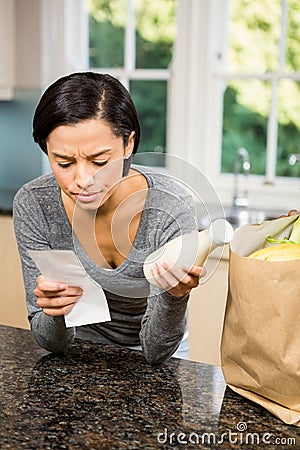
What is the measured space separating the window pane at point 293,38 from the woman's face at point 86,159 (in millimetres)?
1849

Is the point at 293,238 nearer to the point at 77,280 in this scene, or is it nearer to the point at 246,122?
the point at 77,280

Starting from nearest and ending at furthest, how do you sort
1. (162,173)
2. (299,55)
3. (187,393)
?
(187,393), (162,173), (299,55)

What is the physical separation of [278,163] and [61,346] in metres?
1.95

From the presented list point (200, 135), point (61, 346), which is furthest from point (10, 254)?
point (61, 346)

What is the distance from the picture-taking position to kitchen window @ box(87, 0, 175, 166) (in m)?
3.19

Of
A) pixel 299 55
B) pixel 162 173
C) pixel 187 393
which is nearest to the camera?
pixel 187 393

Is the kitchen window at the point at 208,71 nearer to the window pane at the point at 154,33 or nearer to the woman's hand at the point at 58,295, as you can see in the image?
the window pane at the point at 154,33

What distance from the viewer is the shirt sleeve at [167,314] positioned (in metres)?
1.20

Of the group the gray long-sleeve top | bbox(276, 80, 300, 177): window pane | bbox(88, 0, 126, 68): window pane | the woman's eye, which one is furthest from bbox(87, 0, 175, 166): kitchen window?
the woman's eye

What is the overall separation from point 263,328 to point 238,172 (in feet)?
6.93

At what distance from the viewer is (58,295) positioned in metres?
1.19

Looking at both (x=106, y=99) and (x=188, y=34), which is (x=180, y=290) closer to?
(x=106, y=99)

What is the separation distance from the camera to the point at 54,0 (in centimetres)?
326

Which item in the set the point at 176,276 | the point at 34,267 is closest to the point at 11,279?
the point at 34,267
